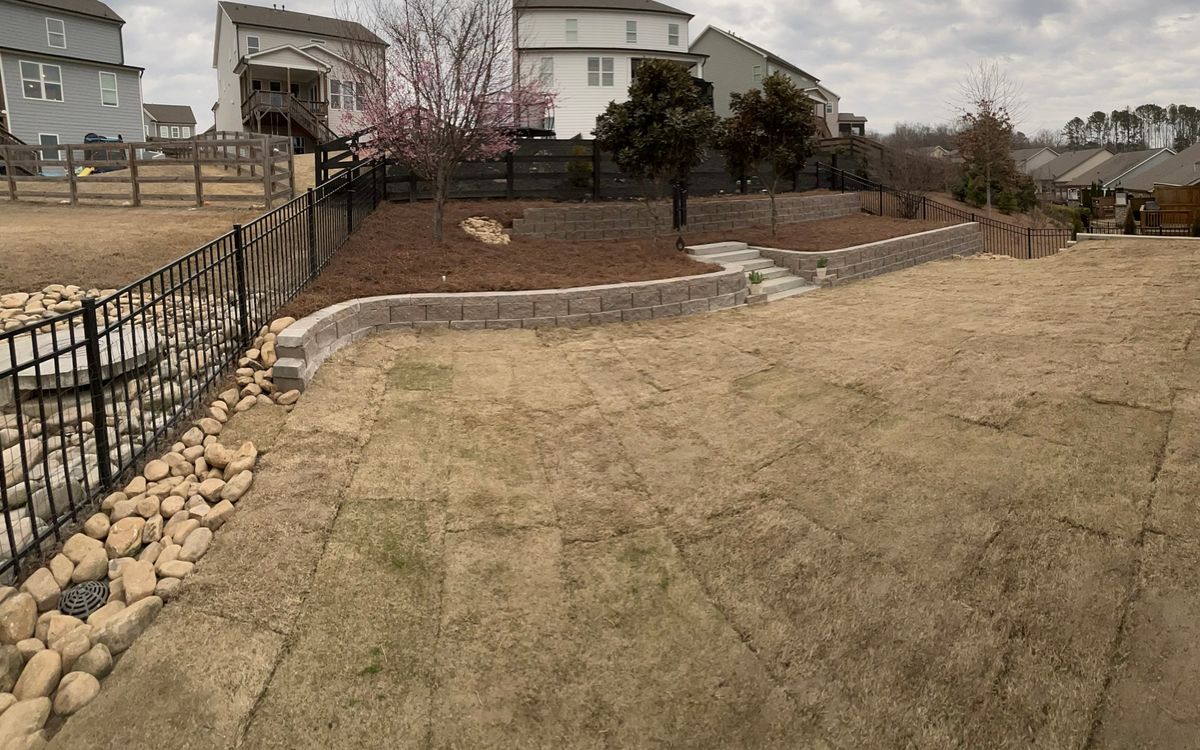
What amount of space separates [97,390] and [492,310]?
16.1ft

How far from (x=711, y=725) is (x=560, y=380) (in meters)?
4.72

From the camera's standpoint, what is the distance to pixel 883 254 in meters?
16.0

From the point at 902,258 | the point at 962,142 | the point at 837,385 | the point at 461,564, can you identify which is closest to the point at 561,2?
the point at 962,142

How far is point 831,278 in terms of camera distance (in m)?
14.2

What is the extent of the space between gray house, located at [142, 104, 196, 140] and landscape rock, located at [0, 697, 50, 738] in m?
75.2

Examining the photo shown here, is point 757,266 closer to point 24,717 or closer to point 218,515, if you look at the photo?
point 218,515

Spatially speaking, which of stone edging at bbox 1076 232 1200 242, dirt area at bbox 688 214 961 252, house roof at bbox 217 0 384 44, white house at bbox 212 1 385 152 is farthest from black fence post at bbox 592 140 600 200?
house roof at bbox 217 0 384 44

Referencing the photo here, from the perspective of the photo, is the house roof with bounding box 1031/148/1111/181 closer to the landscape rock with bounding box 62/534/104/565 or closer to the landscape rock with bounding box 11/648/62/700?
the landscape rock with bounding box 62/534/104/565

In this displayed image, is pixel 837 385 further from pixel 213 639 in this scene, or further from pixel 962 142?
pixel 962 142

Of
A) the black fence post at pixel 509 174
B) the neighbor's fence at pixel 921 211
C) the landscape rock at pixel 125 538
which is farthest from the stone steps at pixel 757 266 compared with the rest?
the neighbor's fence at pixel 921 211

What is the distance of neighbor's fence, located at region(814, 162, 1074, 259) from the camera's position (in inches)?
933

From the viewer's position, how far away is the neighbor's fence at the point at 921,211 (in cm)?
2370

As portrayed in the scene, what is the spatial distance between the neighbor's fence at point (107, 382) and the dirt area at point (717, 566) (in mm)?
933

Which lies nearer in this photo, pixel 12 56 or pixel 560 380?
pixel 560 380
